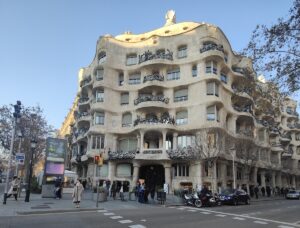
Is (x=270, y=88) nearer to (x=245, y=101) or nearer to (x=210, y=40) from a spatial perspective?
(x=210, y=40)

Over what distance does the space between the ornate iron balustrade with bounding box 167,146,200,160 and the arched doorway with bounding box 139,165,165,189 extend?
16.4 feet

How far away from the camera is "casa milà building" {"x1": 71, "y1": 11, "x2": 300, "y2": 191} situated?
40625mm

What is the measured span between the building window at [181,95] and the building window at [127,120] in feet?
22.3

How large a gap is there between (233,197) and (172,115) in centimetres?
1792

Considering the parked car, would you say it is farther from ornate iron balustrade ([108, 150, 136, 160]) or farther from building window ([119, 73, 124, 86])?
building window ([119, 73, 124, 86])

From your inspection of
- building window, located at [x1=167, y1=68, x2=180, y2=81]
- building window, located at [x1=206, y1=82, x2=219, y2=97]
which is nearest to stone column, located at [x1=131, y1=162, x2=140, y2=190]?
building window, located at [x1=167, y1=68, x2=180, y2=81]

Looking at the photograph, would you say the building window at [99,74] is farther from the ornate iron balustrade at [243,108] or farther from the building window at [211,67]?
the ornate iron balustrade at [243,108]

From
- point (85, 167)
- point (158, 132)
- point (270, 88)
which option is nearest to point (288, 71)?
point (270, 88)

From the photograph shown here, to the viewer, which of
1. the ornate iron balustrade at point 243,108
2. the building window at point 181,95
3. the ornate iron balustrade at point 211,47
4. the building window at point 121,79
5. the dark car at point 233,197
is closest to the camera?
the dark car at point 233,197

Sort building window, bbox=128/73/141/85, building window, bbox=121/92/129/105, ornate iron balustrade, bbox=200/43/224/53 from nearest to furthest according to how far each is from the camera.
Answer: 1. ornate iron balustrade, bbox=200/43/224/53
2. building window, bbox=121/92/129/105
3. building window, bbox=128/73/141/85

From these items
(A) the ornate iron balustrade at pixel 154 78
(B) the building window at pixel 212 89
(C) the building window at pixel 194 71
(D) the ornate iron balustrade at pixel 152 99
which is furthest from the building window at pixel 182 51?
(D) the ornate iron balustrade at pixel 152 99

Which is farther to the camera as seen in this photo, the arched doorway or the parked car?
the arched doorway

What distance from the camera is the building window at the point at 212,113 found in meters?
41.0

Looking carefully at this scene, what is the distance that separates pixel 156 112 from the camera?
44625 mm
